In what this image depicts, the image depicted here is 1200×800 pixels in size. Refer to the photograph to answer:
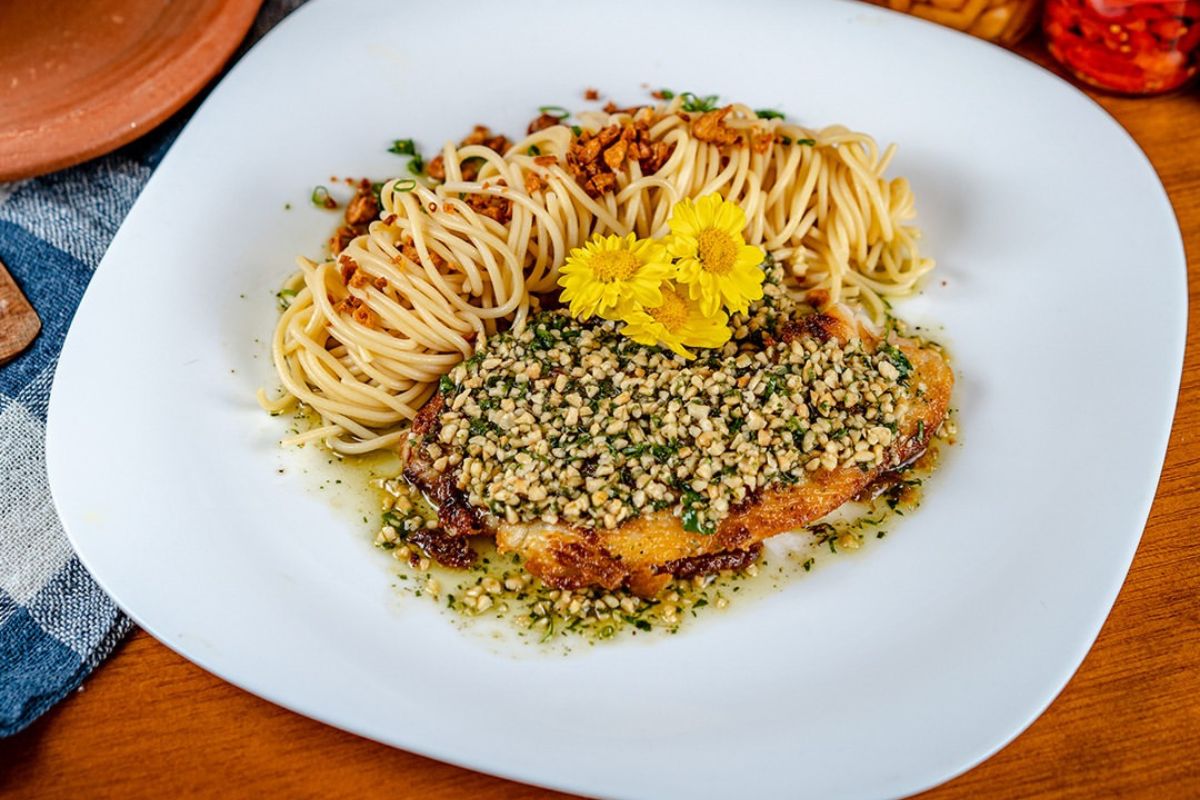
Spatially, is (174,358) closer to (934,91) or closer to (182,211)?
(182,211)

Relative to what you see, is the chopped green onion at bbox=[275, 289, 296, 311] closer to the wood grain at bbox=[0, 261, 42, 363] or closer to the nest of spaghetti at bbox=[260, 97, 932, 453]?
the nest of spaghetti at bbox=[260, 97, 932, 453]

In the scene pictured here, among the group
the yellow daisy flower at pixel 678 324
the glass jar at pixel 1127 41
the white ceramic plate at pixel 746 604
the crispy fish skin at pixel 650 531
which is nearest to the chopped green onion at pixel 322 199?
the white ceramic plate at pixel 746 604

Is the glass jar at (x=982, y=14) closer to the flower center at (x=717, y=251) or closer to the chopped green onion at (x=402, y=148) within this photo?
the flower center at (x=717, y=251)

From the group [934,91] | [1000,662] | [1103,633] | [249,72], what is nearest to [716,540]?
[1000,662]

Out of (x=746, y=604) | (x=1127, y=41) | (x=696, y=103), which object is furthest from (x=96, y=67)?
(x=1127, y=41)

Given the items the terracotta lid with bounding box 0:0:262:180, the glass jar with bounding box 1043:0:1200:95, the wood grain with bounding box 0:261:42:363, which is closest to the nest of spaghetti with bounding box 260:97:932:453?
the wood grain with bounding box 0:261:42:363

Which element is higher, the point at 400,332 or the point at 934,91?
the point at 934,91
